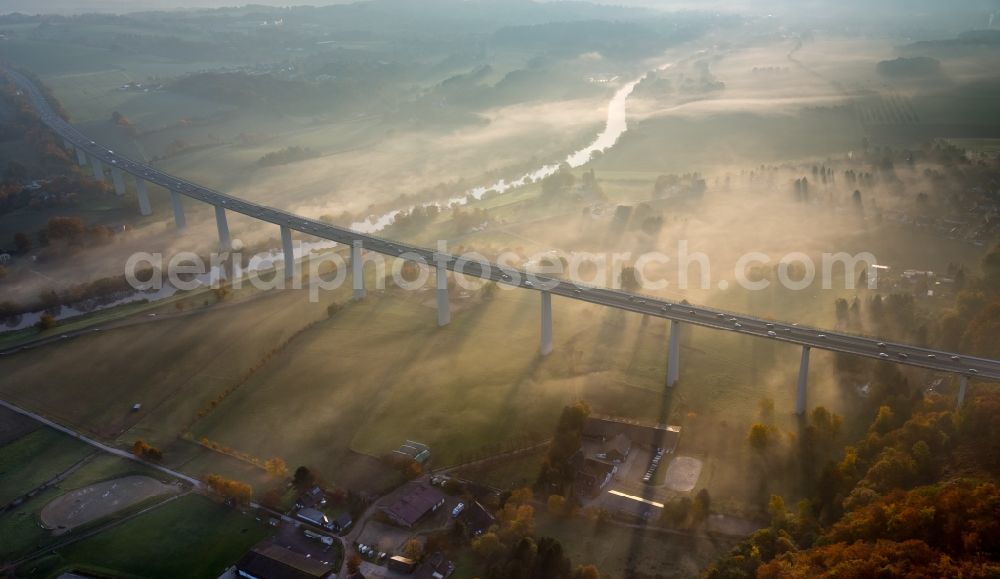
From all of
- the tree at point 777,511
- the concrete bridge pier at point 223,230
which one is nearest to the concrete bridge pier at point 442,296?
the tree at point 777,511

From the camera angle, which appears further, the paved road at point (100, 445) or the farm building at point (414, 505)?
the paved road at point (100, 445)

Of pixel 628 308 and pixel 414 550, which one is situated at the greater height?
pixel 628 308

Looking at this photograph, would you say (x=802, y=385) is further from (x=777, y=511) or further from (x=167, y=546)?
(x=167, y=546)

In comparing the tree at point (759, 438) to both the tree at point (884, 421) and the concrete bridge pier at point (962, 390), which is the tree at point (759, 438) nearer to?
the tree at point (884, 421)

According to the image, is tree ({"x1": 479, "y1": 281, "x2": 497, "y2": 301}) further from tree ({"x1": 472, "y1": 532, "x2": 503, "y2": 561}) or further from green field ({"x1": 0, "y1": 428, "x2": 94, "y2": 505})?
green field ({"x1": 0, "y1": 428, "x2": 94, "y2": 505})

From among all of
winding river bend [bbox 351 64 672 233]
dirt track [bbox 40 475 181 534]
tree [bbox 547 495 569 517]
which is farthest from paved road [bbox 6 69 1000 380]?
dirt track [bbox 40 475 181 534]

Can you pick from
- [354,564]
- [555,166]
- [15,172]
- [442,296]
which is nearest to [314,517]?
[354,564]
